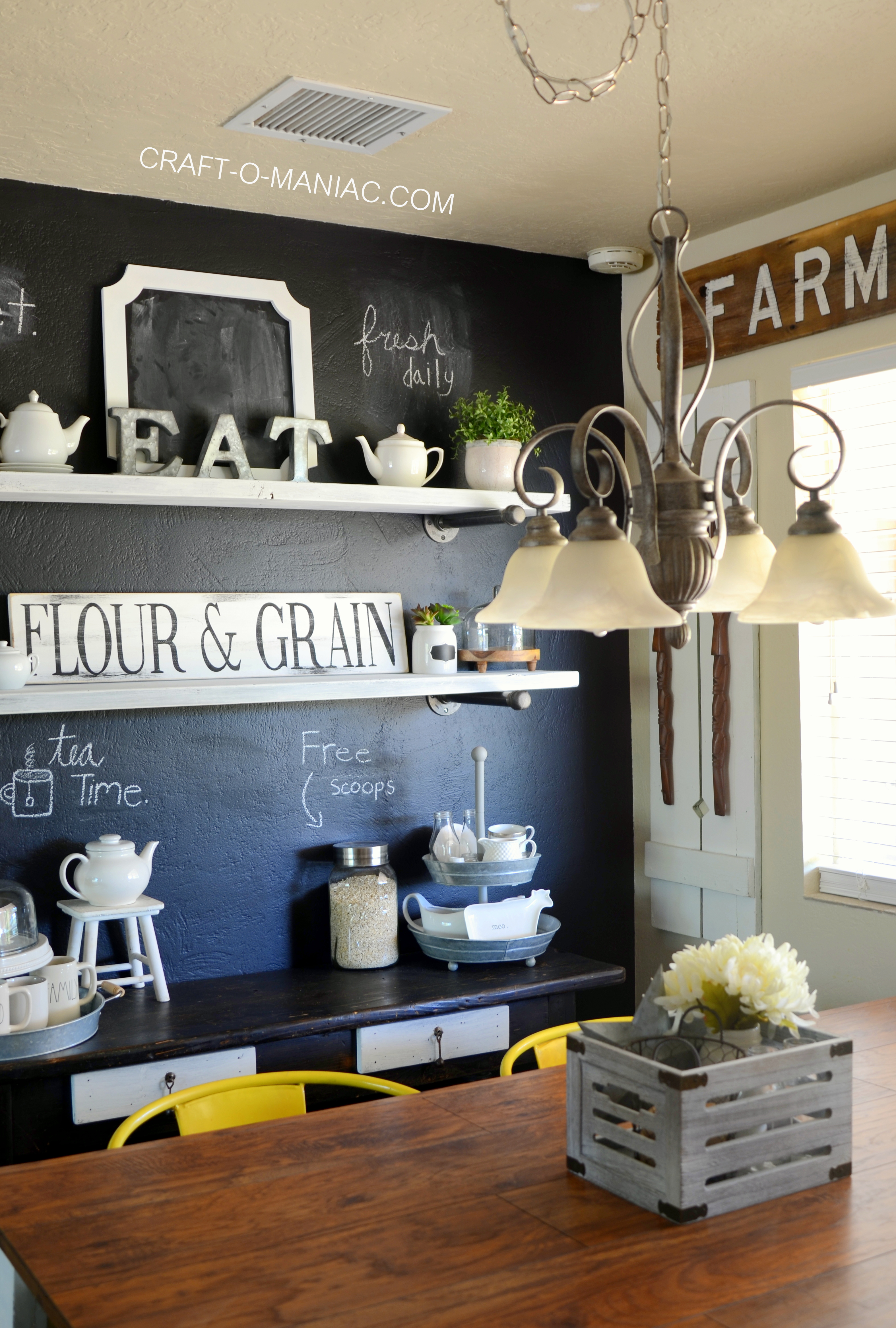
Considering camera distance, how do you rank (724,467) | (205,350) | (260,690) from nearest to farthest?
(724,467), (260,690), (205,350)

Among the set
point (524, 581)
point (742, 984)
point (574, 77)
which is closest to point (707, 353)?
point (524, 581)

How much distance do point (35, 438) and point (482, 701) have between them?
1292mm

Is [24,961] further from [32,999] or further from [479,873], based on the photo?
[479,873]

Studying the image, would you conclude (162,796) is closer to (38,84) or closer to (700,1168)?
(38,84)

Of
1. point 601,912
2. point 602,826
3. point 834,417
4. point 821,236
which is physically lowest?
point 601,912

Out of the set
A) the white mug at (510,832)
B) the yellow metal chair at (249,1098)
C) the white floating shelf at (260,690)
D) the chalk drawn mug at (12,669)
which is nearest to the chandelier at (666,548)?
the yellow metal chair at (249,1098)

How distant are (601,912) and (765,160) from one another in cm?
210

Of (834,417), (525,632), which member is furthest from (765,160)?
(525,632)

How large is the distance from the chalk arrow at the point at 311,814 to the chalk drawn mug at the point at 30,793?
64cm

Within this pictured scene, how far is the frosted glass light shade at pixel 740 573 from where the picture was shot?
5.79ft

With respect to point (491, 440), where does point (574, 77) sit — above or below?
above

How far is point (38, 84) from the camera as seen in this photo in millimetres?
2305

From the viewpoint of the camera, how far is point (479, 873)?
317 centimetres

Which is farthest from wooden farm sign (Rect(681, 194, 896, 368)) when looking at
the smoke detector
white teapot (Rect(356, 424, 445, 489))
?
white teapot (Rect(356, 424, 445, 489))
